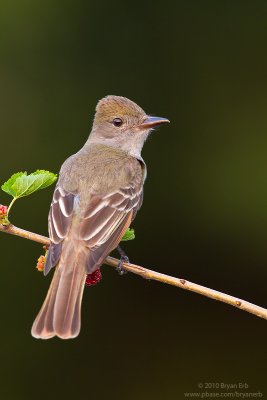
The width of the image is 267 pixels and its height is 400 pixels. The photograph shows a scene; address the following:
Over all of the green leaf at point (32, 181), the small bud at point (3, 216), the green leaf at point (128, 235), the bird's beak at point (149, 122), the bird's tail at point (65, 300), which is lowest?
the bird's tail at point (65, 300)

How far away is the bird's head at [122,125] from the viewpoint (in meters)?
6.96

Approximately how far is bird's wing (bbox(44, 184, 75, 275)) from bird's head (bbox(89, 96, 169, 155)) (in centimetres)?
112

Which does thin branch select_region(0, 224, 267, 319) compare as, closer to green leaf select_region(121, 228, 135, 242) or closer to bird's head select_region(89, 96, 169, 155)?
green leaf select_region(121, 228, 135, 242)

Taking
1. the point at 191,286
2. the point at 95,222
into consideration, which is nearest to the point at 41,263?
the point at 95,222

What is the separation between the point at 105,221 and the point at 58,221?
292 mm

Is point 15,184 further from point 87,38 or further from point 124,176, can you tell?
point 87,38

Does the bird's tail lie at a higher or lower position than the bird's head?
lower

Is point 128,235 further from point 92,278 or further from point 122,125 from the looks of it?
point 122,125

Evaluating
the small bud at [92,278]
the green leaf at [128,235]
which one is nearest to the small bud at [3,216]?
the small bud at [92,278]

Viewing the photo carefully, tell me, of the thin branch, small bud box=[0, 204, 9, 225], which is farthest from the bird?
small bud box=[0, 204, 9, 225]

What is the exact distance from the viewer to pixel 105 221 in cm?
564

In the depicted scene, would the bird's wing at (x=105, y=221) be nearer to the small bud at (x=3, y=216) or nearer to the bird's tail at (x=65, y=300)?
the bird's tail at (x=65, y=300)

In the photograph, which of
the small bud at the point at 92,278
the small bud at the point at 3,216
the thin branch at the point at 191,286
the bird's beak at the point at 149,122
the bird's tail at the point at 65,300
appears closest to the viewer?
the thin branch at the point at 191,286

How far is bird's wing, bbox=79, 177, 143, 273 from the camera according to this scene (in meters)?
5.37
